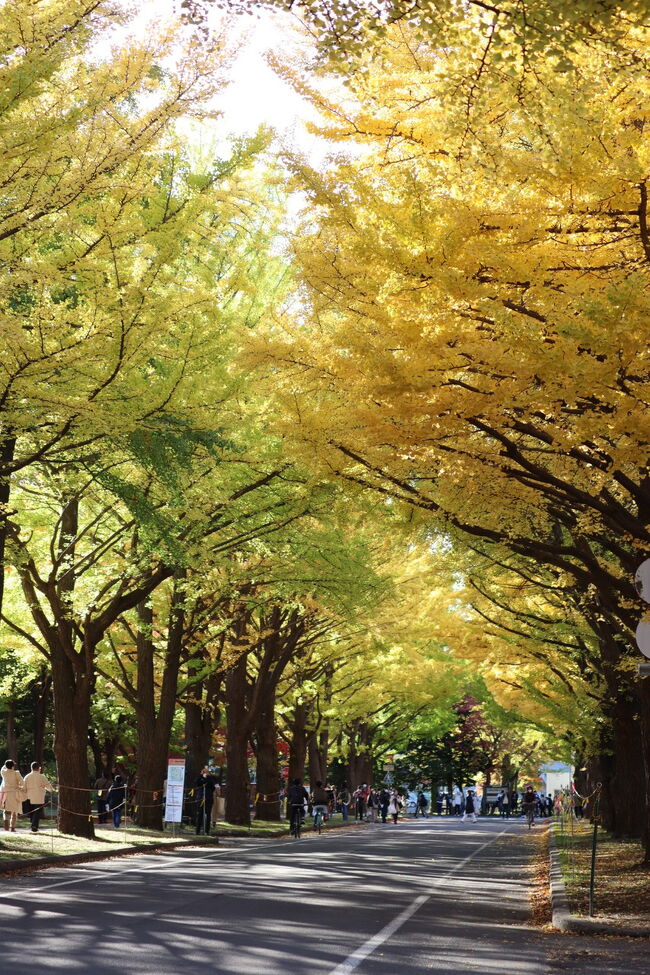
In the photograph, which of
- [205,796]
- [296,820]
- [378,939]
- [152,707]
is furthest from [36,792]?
[378,939]

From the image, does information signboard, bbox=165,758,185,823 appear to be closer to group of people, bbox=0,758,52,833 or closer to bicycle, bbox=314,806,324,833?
group of people, bbox=0,758,52,833

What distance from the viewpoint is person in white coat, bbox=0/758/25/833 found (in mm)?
23047

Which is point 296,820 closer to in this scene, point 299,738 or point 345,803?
point 299,738

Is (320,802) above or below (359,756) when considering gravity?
below

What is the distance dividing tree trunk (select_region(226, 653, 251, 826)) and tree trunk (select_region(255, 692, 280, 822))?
3.28 metres

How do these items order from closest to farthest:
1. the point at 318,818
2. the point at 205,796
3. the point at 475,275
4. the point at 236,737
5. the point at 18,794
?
1. the point at 475,275
2. the point at 18,794
3. the point at 205,796
4. the point at 236,737
5. the point at 318,818

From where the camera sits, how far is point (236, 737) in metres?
30.6

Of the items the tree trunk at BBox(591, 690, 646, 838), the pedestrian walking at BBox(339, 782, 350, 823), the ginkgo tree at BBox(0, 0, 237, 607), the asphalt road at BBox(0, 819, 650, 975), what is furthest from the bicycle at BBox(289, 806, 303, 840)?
the ginkgo tree at BBox(0, 0, 237, 607)

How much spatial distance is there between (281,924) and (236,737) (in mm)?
20392

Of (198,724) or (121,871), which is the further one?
(198,724)

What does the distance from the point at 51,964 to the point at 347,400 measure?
5934 mm

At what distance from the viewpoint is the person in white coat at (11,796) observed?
23.0 m

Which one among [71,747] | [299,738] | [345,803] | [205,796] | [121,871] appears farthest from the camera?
[345,803]

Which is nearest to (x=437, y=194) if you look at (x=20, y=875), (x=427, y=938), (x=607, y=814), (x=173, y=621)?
(x=427, y=938)
